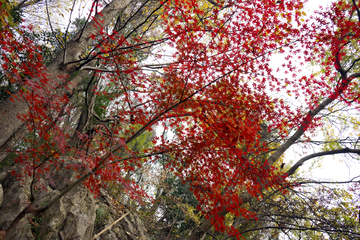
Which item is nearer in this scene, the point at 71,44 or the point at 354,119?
the point at 71,44

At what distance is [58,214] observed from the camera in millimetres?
4094

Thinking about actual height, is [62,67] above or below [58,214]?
above

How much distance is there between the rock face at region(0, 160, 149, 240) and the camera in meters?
3.66

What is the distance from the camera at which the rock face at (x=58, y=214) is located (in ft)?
12.0

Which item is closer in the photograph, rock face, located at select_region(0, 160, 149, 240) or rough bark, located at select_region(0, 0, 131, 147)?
rough bark, located at select_region(0, 0, 131, 147)

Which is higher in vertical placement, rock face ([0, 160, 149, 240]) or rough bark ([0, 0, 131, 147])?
rough bark ([0, 0, 131, 147])

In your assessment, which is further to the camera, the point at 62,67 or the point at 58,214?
the point at 58,214

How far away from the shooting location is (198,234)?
538 cm

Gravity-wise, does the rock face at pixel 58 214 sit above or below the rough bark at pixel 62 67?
below

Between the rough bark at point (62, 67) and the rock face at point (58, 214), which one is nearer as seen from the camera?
the rough bark at point (62, 67)

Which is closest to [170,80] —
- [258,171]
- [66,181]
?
[258,171]

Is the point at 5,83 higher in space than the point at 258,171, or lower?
lower

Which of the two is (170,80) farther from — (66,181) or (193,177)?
(66,181)

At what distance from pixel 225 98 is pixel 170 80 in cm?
150
